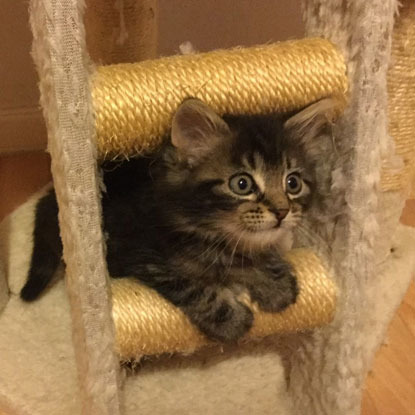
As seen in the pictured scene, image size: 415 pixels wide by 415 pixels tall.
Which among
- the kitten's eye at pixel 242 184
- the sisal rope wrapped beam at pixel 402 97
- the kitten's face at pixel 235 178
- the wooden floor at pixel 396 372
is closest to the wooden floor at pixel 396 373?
the wooden floor at pixel 396 372

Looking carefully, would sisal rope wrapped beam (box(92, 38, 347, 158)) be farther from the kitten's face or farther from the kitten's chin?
the kitten's chin

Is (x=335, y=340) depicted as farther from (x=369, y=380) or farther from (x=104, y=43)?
(x=104, y=43)

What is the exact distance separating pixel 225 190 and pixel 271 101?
162mm

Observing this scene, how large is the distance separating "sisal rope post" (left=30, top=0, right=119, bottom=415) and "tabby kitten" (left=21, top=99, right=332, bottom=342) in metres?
0.13

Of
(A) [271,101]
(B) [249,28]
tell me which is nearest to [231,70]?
(A) [271,101]

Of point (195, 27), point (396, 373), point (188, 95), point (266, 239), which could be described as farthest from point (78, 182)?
point (195, 27)

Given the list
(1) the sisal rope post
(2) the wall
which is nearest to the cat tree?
(1) the sisal rope post

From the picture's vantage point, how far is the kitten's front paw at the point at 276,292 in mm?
975

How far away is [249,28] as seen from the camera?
6.40 ft

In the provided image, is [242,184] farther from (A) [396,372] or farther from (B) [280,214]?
(A) [396,372]

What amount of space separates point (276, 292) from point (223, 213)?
18 centimetres

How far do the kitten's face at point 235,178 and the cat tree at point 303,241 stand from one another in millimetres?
86

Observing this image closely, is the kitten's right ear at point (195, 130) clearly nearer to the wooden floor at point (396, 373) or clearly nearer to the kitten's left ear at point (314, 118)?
the kitten's left ear at point (314, 118)

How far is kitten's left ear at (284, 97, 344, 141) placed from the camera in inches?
35.7
